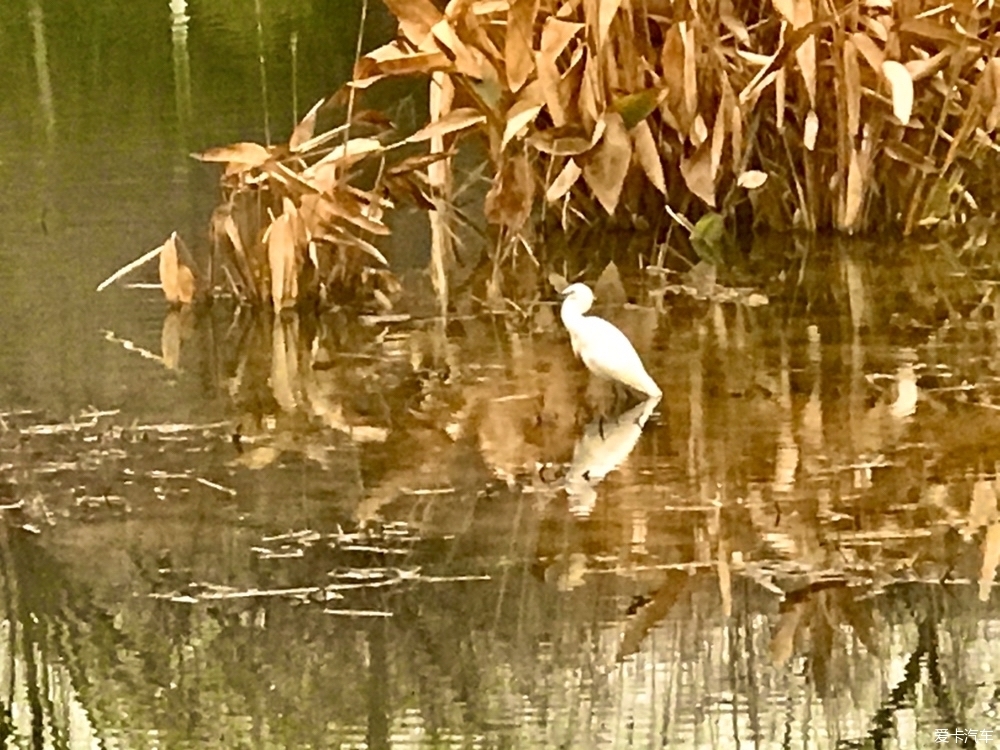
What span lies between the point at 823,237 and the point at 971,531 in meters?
1.20

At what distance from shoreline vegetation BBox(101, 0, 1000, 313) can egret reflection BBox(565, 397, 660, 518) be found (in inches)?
22.7

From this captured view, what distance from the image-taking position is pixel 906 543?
129 centimetres

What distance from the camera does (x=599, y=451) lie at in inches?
60.4

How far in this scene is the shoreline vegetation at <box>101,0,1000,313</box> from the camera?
2.15m

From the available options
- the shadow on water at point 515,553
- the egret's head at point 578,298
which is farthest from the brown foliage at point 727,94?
the shadow on water at point 515,553

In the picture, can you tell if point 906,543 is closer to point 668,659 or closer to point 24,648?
point 668,659

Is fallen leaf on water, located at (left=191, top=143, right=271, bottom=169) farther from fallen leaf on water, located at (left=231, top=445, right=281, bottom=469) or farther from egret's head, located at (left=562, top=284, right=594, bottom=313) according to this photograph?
fallen leaf on water, located at (left=231, top=445, right=281, bottom=469)

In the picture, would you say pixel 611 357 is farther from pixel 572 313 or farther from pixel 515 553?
pixel 515 553

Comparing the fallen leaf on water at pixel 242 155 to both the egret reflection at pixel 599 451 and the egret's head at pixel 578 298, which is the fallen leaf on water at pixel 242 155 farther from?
the egret reflection at pixel 599 451

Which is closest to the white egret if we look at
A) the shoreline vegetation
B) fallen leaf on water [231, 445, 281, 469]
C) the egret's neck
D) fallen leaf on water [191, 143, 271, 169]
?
the egret's neck

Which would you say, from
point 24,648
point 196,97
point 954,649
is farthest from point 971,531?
point 196,97

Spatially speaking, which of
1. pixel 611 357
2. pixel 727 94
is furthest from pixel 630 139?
pixel 611 357

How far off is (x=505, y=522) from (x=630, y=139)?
1.09m

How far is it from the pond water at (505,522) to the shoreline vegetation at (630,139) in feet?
0.48
